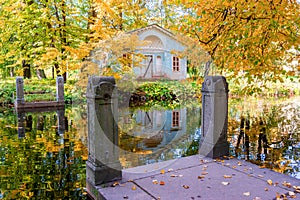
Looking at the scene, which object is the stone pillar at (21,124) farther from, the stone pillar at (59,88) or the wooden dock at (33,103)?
the stone pillar at (59,88)

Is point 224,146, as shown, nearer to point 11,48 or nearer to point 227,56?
point 227,56

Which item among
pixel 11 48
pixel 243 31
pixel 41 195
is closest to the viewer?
pixel 41 195

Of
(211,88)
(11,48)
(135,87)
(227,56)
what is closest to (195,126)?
(227,56)

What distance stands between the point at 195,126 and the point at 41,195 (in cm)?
565

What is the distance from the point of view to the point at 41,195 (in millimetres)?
3596

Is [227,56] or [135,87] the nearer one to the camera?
[227,56]

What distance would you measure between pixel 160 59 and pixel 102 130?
1289 cm

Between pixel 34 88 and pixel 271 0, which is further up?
pixel 271 0

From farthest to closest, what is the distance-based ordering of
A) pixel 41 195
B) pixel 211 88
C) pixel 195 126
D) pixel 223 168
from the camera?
pixel 195 126 → pixel 211 88 → pixel 223 168 → pixel 41 195

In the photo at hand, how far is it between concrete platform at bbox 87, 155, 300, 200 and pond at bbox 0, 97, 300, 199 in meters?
0.73

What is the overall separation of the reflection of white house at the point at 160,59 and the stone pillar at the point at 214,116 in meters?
7.67

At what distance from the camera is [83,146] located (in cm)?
590

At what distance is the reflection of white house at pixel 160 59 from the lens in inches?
516

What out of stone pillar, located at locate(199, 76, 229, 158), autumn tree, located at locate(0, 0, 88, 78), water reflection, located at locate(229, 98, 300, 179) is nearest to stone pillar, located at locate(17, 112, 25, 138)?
autumn tree, located at locate(0, 0, 88, 78)
